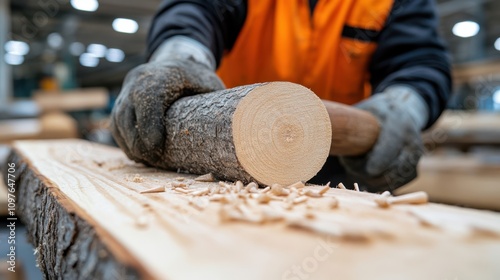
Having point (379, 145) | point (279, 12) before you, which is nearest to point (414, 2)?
point (279, 12)

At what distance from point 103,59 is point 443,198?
14329 millimetres

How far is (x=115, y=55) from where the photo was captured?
49.2ft

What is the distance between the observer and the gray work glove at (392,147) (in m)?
1.69

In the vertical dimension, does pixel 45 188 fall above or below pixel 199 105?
below

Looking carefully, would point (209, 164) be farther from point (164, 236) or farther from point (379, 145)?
point (379, 145)

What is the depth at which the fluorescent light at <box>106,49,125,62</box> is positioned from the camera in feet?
46.9

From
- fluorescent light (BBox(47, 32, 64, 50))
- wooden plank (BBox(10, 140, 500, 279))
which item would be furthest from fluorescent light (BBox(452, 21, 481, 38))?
fluorescent light (BBox(47, 32, 64, 50))

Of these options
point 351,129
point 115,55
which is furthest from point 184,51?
point 115,55

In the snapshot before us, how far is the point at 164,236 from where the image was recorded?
2.06 ft

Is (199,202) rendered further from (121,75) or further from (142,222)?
(121,75)

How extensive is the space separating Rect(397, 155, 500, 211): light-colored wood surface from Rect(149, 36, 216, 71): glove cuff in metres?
2.54

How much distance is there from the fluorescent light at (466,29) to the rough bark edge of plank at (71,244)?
8.89 metres

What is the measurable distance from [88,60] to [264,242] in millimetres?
16947

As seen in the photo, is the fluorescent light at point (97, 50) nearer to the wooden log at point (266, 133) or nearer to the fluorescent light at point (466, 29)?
the fluorescent light at point (466, 29)
